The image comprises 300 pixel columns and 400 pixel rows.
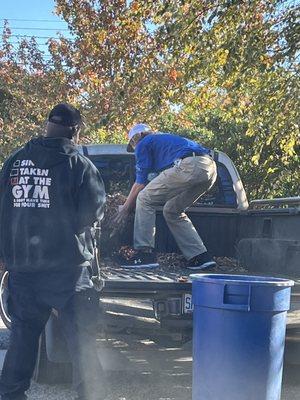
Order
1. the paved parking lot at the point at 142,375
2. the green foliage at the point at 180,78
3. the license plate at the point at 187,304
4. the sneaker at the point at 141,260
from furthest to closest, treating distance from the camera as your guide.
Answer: the green foliage at the point at 180,78
the sneaker at the point at 141,260
the paved parking lot at the point at 142,375
the license plate at the point at 187,304

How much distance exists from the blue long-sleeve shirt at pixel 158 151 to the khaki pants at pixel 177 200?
0.40ft

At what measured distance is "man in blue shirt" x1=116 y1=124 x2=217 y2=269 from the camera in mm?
5602

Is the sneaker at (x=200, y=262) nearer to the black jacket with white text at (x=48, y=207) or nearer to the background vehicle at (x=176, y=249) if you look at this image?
the background vehicle at (x=176, y=249)

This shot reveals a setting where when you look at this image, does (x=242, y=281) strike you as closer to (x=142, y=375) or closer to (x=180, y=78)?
(x=142, y=375)

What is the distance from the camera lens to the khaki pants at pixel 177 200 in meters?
5.62

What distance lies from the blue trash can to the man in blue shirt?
2.00 meters

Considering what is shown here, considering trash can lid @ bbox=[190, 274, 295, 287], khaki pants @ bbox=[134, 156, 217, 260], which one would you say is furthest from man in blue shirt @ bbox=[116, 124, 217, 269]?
trash can lid @ bbox=[190, 274, 295, 287]

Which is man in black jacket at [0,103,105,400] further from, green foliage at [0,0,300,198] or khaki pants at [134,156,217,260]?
green foliage at [0,0,300,198]

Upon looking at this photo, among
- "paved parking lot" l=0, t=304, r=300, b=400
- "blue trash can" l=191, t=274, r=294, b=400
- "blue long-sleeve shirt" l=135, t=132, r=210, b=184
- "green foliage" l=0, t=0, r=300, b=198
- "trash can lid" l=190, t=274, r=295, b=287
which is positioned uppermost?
"green foliage" l=0, t=0, r=300, b=198

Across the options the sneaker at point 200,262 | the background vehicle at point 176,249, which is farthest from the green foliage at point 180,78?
the sneaker at point 200,262

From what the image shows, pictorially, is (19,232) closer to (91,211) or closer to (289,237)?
(91,211)

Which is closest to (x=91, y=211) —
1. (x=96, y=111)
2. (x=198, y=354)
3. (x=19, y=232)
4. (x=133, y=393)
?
(x=19, y=232)

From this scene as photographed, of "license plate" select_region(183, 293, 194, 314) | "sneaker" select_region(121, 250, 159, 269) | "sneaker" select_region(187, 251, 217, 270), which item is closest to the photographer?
"license plate" select_region(183, 293, 194, 314)

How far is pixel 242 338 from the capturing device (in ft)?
11.5
